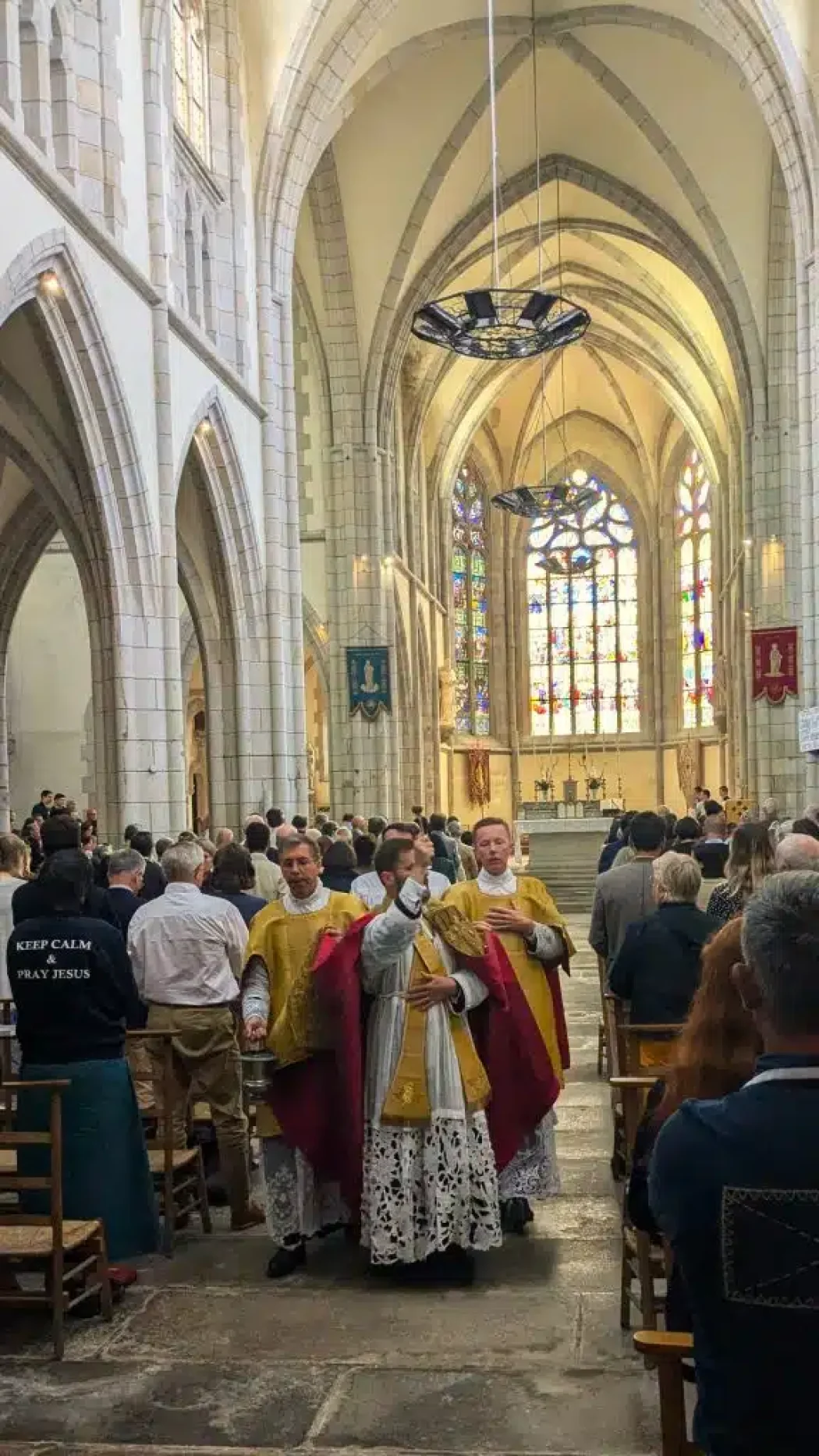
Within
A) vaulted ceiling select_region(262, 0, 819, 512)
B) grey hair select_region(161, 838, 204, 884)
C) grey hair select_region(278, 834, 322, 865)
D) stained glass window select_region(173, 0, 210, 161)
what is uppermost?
vaulted ceiling select_region(262, 0, 819, 512)

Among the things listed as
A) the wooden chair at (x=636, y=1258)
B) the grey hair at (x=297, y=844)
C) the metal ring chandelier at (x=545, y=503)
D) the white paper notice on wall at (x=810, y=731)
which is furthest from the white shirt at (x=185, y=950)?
the metal ring chandelier at (x=545, y=503)

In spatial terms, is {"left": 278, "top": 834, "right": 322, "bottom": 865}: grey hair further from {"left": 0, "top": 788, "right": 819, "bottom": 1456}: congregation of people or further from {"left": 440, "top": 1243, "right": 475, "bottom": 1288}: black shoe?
{"left": 440, "top": 1243, "right": 475, "bottom": 1288}: black shoe

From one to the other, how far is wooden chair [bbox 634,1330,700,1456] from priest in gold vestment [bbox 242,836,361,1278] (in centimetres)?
256

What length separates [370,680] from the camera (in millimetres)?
24859

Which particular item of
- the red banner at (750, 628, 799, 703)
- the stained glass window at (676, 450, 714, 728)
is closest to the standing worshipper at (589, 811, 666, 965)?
the red banner at (750, 628, 799, 703)

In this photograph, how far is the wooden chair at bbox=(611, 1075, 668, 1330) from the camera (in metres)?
4.11

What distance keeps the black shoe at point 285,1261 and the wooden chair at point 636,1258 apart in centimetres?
119

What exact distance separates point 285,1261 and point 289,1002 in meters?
0.97

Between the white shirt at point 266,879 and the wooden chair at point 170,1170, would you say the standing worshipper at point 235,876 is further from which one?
the white shirt at point 266,879

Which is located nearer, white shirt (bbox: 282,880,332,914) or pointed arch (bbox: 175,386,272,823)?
white shirt (bbox: 282,880,332,914)

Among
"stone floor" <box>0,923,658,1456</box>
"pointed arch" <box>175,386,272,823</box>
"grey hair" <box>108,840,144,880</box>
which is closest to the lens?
"stone floor" <box>0,923,658,1456</box>

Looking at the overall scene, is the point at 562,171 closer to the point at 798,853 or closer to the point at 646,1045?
the point at 798,853

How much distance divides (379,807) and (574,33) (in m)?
13.0

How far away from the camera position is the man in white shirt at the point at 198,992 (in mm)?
5883
